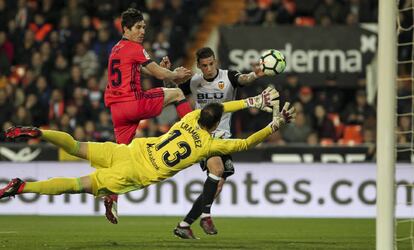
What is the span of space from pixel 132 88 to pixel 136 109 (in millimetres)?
228

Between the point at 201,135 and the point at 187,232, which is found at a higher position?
the point at 201,135

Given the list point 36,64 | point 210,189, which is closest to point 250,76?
point 210,189

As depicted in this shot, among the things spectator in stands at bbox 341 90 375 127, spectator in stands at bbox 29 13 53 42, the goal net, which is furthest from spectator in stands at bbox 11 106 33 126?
the goal net

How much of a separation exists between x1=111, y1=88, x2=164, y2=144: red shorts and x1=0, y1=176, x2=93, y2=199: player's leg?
4.46 feet

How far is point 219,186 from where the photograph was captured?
12.2 meters

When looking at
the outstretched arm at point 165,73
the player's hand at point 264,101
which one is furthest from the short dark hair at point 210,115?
the outstretched arm at point 165,73

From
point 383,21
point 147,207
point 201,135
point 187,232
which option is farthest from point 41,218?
point 383,21

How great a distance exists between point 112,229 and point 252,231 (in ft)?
5.81

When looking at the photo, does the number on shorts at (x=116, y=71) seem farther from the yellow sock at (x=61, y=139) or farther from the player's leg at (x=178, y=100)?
the yellow sock at (x=61, y=139)

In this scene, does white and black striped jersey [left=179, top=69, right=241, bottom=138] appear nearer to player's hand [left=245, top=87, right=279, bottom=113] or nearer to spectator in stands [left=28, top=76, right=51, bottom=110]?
player's hand [left=245, top=87, right=279, bottom=113]

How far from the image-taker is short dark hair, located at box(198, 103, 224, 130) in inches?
399

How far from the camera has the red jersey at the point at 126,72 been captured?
11273 millimetres

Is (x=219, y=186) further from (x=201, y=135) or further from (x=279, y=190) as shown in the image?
(x=279, y=190)

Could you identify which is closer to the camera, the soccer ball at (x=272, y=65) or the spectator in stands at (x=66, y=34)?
the soccer ball at (x=272, y=65)
